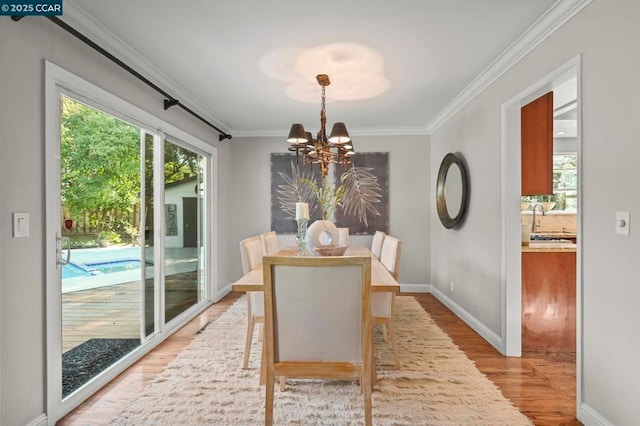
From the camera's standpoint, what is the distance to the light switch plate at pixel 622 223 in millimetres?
1739

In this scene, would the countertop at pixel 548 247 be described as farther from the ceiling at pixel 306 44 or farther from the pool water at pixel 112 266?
the pool water at pixel 112 266

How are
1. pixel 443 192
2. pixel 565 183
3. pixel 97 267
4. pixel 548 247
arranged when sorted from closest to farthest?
pixel 97 267 → pixel 548 247 → pixel 443 192 → pixel 565 183

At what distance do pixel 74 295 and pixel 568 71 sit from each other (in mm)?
3601

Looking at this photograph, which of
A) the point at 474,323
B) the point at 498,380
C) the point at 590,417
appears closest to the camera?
the point at 590,417

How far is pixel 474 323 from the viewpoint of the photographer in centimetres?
363

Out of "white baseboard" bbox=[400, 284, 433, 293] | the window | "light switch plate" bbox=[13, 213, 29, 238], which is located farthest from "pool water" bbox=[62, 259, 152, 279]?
the window

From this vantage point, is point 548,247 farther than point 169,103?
No

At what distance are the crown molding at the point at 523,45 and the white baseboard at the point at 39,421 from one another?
383 centimetres

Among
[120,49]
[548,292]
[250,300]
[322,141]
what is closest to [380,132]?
[322,141]

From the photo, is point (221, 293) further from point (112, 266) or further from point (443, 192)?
point (443, 192)

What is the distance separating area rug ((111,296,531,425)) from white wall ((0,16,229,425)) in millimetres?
547

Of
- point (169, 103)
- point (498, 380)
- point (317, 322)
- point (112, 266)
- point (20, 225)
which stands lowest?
point (498, 380)

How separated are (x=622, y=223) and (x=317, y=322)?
161 cm

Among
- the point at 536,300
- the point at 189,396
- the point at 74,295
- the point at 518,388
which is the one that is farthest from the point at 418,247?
the point at 74,295
